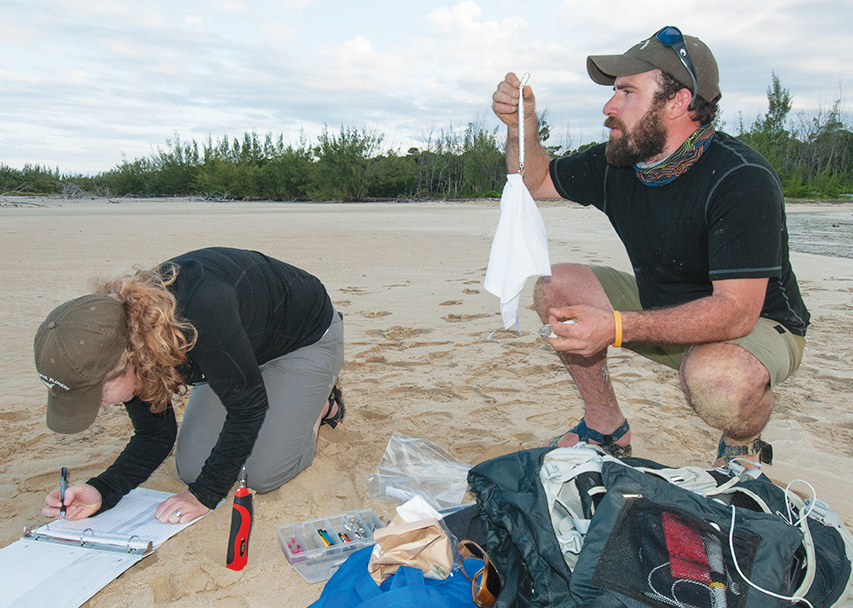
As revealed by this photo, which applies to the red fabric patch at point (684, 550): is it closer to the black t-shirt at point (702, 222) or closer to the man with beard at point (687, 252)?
the man with beard at point (687, 252)

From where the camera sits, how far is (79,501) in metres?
2.14

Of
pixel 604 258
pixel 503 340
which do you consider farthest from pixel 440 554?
pixel 604 258

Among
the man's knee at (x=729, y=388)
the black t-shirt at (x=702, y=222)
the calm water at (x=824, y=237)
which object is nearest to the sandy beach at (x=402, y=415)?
the man's knee at (x=729, y=388)

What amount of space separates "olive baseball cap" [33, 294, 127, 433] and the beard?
213 cm

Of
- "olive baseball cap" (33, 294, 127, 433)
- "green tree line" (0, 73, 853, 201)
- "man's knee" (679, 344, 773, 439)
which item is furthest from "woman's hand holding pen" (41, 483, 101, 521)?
"green tree line" (0, 73, 853, 201)

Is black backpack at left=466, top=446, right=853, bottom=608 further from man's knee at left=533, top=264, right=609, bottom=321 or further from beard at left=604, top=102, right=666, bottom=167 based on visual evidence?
beard at left=604, top=102, right=666, bottom=167

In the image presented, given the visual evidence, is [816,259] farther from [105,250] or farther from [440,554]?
[105,250]

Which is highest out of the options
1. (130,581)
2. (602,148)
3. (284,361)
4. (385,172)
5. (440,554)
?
(385,172)

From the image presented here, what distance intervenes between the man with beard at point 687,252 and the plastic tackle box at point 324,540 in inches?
39.7

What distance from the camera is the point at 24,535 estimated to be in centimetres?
205

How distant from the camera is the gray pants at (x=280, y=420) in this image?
8.00ft

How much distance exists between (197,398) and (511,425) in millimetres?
1625

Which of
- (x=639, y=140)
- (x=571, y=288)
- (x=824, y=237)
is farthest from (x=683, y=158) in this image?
(x=824, y=237)

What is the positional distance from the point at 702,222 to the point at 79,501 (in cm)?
271
